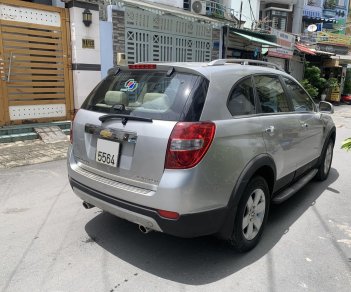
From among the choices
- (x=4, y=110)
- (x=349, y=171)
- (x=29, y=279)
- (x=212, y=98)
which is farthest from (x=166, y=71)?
(x=4, y=110)

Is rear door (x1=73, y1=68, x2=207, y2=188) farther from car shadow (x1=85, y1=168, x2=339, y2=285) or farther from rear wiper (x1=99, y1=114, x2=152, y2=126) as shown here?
car shadow (x1=85, y1=168, x2=339, y2=285)

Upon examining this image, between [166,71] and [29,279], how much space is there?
2026mm

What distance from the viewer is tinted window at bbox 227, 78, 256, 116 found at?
3.05 meters

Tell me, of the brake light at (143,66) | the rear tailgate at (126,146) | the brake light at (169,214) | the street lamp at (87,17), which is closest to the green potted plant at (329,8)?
the street lamp at (87,17)

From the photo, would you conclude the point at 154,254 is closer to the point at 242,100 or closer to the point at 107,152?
the point at 107,152

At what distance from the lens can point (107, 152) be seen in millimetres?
2980

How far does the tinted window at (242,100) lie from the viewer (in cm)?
305

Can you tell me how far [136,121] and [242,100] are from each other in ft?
3.36

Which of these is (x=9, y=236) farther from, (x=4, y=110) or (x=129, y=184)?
(x=4, y=110)

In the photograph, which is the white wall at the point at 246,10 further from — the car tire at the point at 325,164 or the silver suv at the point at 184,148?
the silver suv at the point at 184,148

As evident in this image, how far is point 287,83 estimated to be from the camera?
4227 mm

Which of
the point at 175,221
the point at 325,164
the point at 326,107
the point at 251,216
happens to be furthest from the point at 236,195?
the point at 325,164

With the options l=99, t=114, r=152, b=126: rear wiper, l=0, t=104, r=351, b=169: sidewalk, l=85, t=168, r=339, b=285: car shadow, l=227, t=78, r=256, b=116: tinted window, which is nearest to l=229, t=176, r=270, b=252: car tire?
A: l=85, t=168, r=339, b=285: car shadow

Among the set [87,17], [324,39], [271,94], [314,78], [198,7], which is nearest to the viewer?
[271,94]
